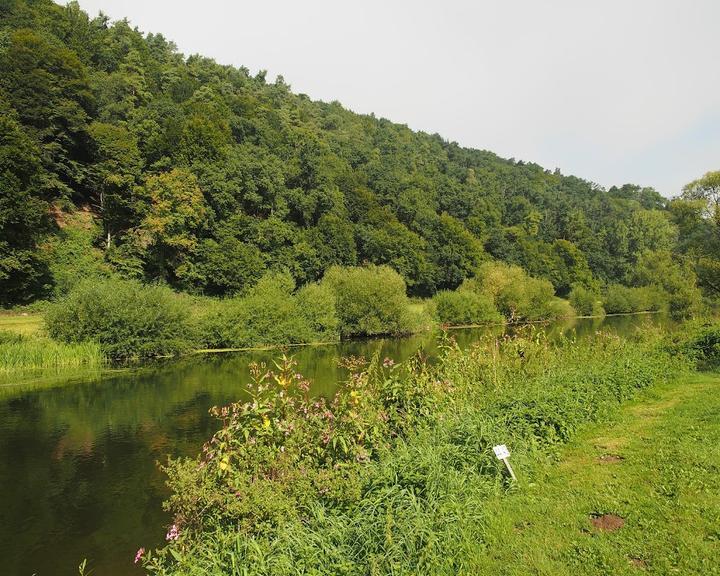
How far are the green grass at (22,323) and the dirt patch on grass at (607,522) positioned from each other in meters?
31.7

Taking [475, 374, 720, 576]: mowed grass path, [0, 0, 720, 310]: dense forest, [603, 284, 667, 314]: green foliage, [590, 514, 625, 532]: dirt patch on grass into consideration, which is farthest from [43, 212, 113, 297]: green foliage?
[603, 284, 667, 314]: green foliage

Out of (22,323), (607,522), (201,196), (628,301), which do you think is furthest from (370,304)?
(628,301)

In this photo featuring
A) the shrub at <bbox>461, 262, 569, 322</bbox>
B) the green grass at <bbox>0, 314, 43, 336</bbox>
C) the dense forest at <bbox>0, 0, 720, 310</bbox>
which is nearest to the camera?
the green grass at <bbox>0, 314, 43, 336</bbox>

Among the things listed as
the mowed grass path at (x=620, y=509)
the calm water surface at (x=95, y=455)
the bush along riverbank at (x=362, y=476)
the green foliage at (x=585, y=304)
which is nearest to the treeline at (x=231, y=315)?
the calm water surface at (x=95, y=455)

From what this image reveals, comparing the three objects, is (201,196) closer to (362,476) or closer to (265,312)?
(265,312)

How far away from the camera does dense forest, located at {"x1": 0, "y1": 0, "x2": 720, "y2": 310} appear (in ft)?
131

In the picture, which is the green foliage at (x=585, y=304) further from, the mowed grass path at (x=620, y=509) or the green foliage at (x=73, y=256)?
the mowed grass path at (x=620, y=509)

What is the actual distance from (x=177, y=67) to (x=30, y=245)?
5398cm

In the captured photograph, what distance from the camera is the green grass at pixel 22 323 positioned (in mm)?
30188

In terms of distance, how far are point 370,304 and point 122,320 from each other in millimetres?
21688

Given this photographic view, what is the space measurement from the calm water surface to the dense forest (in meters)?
19.2

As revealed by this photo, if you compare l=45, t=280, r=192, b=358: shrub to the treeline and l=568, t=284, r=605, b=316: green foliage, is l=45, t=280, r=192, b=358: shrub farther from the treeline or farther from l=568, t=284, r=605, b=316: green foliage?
l=568, t=284, r=605, b=316: green foliage

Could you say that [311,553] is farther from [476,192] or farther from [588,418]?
[476,192]

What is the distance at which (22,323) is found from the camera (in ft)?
108
